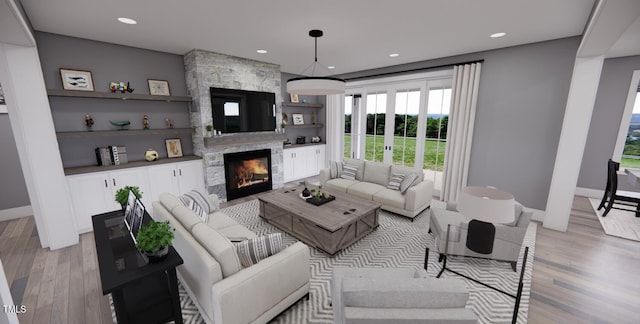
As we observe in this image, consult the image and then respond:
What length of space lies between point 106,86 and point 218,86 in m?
1.67

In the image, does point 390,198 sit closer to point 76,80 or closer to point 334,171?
point 334,171

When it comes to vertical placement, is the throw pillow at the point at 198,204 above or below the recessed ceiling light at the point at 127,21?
below

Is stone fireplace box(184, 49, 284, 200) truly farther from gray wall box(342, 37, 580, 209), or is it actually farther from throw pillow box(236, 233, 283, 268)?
gray wall box(342, 37, 580, 209)

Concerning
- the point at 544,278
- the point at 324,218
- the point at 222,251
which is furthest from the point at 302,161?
the point at 544,278

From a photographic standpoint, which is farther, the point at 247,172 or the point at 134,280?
the point at 247,172

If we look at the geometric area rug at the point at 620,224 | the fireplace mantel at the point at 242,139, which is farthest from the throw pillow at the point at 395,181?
the geometric area rug at the point at 620,224

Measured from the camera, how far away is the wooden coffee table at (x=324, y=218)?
10.1ft

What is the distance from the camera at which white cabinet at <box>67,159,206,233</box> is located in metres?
3.60

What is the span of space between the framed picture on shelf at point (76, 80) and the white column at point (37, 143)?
0.69m

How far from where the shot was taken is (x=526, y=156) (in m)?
4.16

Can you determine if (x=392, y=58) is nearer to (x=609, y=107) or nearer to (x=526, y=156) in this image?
(x=526, y=156)

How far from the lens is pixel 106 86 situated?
12.9 ft

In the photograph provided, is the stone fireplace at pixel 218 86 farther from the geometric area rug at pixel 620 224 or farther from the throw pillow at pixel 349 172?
the geometric area rug at pixel 620 224

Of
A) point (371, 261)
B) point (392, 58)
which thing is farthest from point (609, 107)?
point (371, 261)
